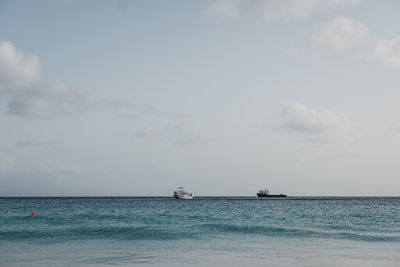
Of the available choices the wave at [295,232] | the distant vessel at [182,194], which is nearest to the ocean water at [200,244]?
the wave at [295,232]

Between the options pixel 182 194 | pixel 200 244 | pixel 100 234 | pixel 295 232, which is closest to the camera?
pixel 200 244

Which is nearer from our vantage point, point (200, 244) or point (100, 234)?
point (200, 244)

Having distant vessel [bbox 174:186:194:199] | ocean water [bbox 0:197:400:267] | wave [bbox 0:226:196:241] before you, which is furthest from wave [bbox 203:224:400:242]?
distant vessel [bbox 174:186:194:199]

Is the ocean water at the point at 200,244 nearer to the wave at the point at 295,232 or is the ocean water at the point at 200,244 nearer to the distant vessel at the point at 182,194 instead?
the wave at the point at 295,232

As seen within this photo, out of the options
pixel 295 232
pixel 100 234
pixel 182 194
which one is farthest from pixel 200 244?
pixel 182 194

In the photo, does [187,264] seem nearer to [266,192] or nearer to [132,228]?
[132,228]

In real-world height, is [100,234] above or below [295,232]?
below

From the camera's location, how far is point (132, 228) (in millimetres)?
37906

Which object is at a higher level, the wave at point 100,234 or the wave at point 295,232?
the wave at point 295,232

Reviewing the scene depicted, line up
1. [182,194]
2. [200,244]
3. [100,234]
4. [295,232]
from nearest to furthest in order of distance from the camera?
[200,244], [100,234], [295,232], [182,194]

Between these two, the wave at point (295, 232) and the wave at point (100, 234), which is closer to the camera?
the wave at point (295, 232)

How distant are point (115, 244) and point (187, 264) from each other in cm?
1013

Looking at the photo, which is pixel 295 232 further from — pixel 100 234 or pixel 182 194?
pixel 182 194

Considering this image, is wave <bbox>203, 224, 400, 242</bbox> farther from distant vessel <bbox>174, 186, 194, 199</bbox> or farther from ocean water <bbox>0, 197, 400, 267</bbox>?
distant vessel <bbox>174, 186, 194, 199</bbox>
